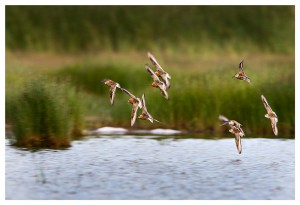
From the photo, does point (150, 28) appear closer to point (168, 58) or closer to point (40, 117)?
point (168, 58)

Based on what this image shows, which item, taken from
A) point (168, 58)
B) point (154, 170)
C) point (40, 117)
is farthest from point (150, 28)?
point (154, 170)

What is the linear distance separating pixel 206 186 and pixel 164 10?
74.6 feet

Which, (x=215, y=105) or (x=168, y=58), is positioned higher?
(x=168, y=58)

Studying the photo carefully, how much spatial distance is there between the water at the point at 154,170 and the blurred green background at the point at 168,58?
1.31m

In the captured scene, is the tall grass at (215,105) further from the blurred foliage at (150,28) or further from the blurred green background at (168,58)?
the blurred foliage at (150,28)

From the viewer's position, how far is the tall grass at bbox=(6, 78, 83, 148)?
14359 mm

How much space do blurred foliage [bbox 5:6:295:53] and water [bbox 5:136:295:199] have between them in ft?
44.0

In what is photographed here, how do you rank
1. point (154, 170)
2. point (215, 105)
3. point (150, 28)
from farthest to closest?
point (150, 28), point (215, 105), point (154, 170)

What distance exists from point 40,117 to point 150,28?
1810 cm

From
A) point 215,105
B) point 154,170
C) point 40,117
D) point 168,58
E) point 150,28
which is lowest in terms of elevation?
point 154,170

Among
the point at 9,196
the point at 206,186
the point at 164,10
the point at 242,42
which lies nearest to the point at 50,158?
the point at 9,196

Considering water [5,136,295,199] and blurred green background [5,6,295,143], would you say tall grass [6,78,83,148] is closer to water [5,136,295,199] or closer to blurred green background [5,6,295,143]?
blurred green background [5,6,295,143]

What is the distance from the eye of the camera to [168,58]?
27.8 metres

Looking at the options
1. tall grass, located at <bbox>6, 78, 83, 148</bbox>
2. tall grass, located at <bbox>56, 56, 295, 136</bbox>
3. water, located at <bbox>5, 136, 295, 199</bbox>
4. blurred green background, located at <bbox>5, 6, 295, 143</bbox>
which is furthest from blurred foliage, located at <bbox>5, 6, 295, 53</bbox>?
tall grass, located at <bbox>6, 78, 83, 148</bbox>
